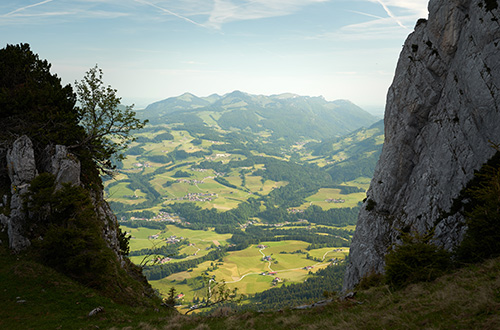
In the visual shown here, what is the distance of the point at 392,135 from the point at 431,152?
7.83 m

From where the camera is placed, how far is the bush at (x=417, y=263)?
728 inches

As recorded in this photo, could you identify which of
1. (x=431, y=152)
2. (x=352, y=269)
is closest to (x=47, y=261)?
(x=352, y=269)

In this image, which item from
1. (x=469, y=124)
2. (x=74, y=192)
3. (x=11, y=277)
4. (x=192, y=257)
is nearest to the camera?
(x=11, y=277)

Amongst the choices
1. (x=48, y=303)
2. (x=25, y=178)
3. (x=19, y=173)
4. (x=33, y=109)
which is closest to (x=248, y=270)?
(x=33, y=109)

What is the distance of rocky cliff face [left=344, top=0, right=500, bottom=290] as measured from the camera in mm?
27703

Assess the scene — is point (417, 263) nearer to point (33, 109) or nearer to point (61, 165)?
point (61, 165)

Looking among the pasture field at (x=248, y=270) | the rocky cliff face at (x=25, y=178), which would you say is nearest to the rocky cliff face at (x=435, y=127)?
the rocky cliff face at (x=25, y=178)

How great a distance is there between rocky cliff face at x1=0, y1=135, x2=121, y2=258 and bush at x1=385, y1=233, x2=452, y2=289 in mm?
26194

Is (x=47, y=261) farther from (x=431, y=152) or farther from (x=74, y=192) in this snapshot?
(x=431, y=152)

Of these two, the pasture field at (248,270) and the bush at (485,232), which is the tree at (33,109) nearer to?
the bush at (485,232)

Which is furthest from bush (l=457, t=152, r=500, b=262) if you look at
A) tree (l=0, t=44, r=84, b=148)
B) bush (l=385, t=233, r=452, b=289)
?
tree (l=0, t=44, r=84, b=148)

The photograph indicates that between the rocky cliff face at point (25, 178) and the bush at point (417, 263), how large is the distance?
2619 cm

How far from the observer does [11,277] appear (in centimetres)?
1841

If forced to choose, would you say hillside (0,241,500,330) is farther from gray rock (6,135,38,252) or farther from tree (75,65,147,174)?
tree (75,65,147,174)
